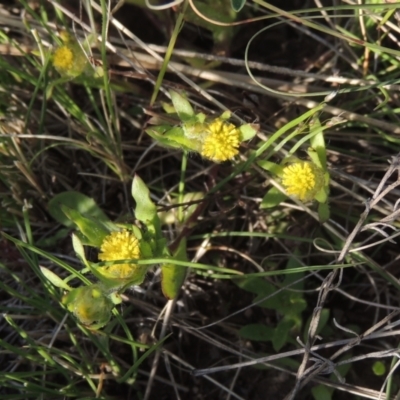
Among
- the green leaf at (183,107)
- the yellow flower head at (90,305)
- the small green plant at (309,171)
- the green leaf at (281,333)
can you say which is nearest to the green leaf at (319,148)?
the small green plant at (309,171)

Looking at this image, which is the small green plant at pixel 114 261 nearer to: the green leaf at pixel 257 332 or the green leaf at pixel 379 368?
the green leaf at pixel 257 332

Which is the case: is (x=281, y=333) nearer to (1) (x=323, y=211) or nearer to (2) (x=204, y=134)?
(1) (x=323, y=211)

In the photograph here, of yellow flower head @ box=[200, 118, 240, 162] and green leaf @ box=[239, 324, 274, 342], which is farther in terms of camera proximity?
green leaf @ box=[239, 324, 274, 342]

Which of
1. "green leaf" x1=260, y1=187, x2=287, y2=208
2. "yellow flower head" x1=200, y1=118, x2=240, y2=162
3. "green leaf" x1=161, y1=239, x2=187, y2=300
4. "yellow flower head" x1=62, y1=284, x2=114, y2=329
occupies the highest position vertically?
"yellow flower head" x1=200, y1=118, x2=240, y2=162

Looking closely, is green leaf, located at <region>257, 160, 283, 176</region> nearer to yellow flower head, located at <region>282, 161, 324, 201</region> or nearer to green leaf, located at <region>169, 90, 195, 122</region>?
yellow flower head, located at <region>282, 161, 324, 201</region>

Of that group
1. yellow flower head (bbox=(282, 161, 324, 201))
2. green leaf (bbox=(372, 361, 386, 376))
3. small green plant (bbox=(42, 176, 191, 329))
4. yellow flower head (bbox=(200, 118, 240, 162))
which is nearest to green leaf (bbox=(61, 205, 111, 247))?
small green plant (bbox=(42, 176, 191, 329))

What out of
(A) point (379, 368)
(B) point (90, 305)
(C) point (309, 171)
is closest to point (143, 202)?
(B) point (90, 305)
